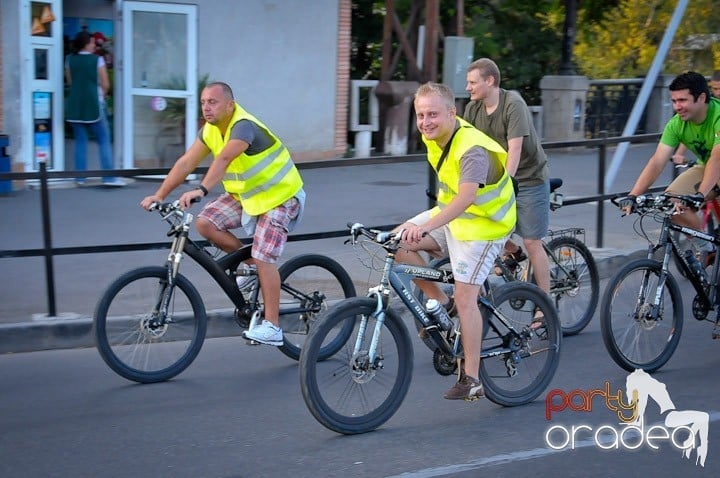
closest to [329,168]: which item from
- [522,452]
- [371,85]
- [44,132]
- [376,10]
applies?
[522,452]

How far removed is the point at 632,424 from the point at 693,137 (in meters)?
2.46

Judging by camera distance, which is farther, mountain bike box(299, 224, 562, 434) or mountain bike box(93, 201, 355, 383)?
mountain bike box(93, 201, 355, 383)

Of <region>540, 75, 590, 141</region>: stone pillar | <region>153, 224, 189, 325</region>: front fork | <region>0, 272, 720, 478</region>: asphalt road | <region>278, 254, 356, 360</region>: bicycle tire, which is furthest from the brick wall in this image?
<region>153, 224, 189, 325</region>: front fork

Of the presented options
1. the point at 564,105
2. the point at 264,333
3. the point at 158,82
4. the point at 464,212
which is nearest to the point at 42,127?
the point at 158,82

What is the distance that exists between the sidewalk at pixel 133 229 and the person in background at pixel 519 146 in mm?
1606

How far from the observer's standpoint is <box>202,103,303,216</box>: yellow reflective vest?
652cm

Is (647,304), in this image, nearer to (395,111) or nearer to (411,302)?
(411,302)

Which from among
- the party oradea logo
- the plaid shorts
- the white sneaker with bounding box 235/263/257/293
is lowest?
the party oradea logo

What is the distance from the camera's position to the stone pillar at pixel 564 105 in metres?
19.7

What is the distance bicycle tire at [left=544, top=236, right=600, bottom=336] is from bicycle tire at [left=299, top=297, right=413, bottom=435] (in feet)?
8.24

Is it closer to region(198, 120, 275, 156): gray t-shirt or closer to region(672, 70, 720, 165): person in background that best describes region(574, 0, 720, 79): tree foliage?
region(672, 70, 720, 165): person in background

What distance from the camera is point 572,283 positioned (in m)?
7.78

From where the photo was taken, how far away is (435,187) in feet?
28.1

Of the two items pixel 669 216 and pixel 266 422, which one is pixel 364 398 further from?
pixel 669 216
